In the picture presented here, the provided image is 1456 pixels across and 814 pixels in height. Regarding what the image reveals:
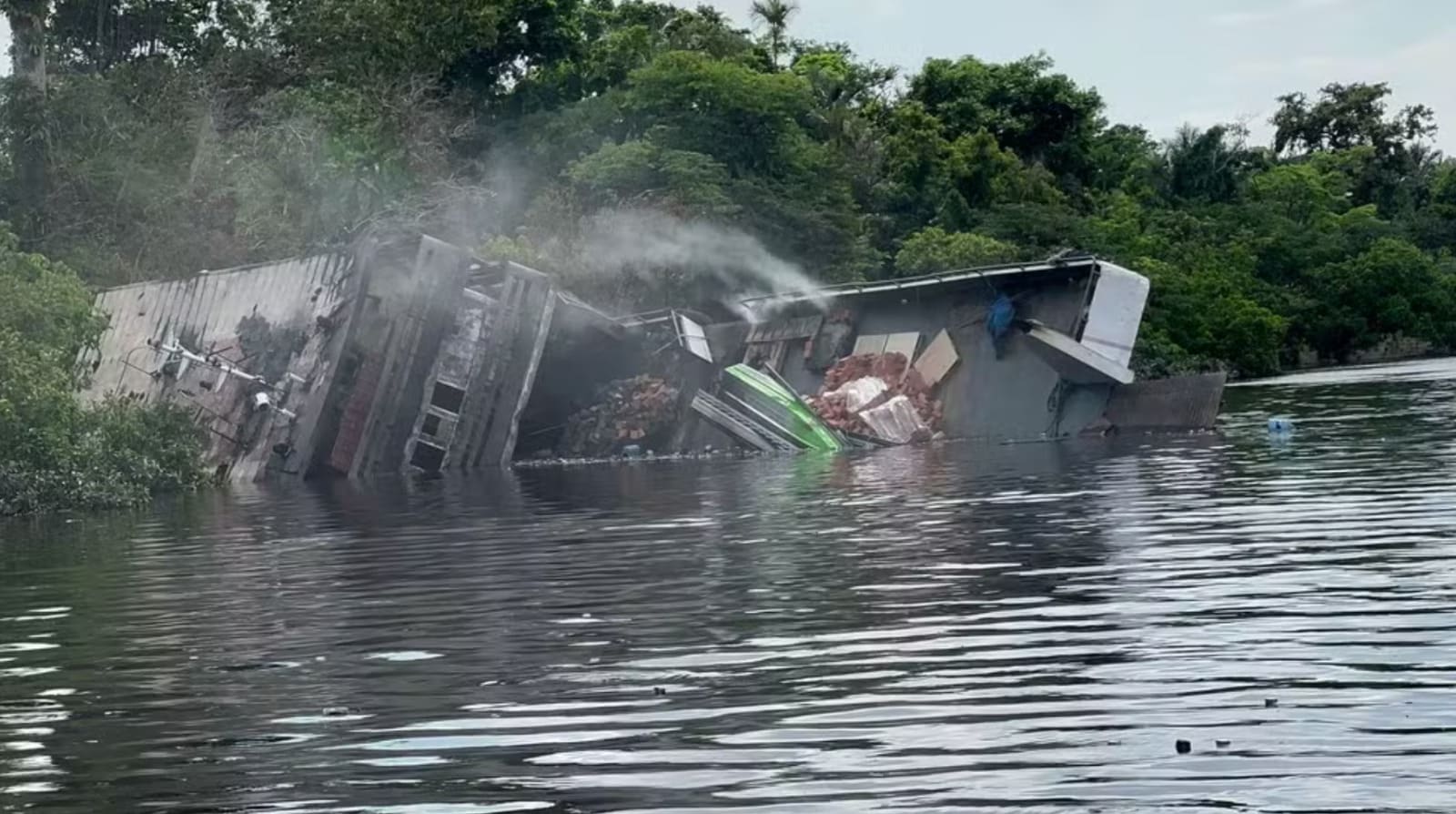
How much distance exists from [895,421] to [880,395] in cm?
110

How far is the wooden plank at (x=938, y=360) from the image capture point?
4628 centimetres

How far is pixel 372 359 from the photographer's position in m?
43.6

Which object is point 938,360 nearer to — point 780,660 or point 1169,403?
point 1169,403

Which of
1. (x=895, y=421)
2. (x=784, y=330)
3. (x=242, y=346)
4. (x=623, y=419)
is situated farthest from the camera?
(x=784, y=330)

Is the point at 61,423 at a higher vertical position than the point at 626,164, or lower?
lower

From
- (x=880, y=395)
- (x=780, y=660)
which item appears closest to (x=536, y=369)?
(x=880, y=395)

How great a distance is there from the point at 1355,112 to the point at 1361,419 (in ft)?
258

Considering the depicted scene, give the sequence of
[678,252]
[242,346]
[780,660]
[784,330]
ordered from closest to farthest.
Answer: [780,660], [242,346], [784,330], [678,252]

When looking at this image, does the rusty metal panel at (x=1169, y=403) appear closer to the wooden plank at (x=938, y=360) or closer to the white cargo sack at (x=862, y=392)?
the wooden plank at (x=938, y=360)

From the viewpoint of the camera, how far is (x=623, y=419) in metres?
46.9

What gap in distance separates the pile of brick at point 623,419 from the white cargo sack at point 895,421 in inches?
180

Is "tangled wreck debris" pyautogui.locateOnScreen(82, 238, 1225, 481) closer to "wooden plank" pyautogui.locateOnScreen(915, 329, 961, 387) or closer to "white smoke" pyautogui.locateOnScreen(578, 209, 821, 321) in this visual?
"wooden plank" pyautogui.locateOnScreen(915, 329, 961, 387)

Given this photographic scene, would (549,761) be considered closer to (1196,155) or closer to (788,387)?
(788,387)

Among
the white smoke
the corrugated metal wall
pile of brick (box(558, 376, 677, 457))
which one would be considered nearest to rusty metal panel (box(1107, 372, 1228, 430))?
pile of brick (box(558, 376, 677, 457))
